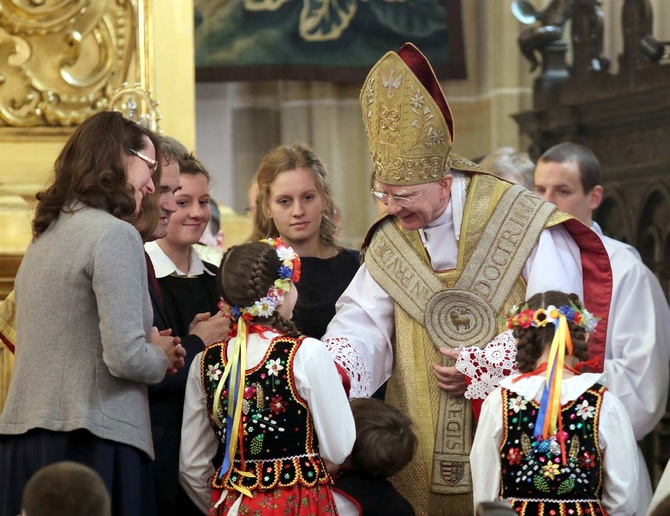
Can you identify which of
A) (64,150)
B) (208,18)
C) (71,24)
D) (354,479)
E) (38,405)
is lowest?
(354,479)

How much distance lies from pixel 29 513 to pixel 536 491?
1.67 m

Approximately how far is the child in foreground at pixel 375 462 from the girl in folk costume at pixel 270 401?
0.18m

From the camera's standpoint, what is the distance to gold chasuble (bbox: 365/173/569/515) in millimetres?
4770

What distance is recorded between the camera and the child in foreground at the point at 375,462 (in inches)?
170

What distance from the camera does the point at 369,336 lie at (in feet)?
15.9

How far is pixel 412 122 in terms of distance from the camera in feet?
16.1

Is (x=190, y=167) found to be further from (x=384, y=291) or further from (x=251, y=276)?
(x=251, y=276)

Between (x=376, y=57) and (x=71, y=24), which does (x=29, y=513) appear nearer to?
(x=71, y=24)

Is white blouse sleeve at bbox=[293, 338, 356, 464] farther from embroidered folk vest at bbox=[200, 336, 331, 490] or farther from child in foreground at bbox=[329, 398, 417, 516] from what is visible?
child in foreground at bbox=[329, 398, 417, 516]

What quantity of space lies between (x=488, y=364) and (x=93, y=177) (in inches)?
56.9

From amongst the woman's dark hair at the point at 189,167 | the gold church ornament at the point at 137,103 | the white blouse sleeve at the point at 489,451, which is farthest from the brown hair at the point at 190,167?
the white blouse sleeve at the point at 489,451

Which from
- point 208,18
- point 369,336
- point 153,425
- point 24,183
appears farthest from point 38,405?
point 208,18

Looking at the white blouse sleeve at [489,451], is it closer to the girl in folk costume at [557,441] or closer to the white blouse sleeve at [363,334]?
the girl in folk costume at [557,441]

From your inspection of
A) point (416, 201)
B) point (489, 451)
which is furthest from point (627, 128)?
point (489, 451)
